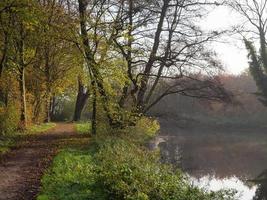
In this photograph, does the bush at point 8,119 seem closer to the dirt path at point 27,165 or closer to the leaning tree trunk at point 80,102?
the dirt path at point 27,165

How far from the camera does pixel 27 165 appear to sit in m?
14.7

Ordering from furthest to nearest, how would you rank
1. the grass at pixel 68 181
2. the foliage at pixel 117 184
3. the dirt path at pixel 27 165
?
the dirt path at pixel 27 165 → the grass at pixel 68 181 → the foliage at pixel 117 184

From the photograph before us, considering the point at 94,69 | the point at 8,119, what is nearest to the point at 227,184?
the point at 94,69

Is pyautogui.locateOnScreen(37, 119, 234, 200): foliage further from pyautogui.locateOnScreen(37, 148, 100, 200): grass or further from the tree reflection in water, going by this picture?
the tree reflection in water

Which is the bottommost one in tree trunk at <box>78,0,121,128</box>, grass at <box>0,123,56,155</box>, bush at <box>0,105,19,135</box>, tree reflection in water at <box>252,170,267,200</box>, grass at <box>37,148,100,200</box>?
tree reflection in water at <box>252,170,267,200</box>

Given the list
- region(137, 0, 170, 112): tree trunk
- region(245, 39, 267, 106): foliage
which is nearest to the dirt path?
region(137, 0, 170, 112): tree trunk

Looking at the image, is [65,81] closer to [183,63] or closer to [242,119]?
[183,63]

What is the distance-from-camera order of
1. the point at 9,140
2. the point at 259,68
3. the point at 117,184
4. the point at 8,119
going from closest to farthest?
the point at 117,184, the point at 9,140, the point at 8,119, the point at 259,68

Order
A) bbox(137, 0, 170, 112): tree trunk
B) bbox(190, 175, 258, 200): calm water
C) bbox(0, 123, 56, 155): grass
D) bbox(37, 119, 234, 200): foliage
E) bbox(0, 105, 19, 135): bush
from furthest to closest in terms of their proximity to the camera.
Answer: bbox(137, 0, 170, 112): tree trunk → bbox(0, 105, 19, 135): bush → bbox(190, 175, 258, 200): calm water → bbox(0, 123, 56, 155): grass → bbox(37, 119, 234, 200): foliage

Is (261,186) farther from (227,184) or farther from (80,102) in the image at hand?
(80,102)

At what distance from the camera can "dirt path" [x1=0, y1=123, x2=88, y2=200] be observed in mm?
11203

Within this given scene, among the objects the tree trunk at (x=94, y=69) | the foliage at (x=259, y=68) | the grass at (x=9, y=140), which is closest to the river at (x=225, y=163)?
the tree trunk at (x=94, y=69)

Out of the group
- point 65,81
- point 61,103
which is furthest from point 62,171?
point 61,103

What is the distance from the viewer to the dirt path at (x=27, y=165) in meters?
11.2
